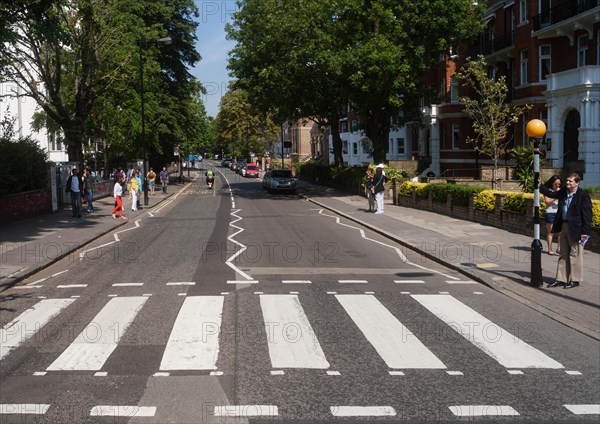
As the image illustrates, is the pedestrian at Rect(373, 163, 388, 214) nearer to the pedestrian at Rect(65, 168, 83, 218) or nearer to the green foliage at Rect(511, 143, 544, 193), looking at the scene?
the green foliage at Rect(511, 143, 544, 193)

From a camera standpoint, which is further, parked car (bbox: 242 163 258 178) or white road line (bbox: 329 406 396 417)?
parked car (bbox: 242 163 258 178)

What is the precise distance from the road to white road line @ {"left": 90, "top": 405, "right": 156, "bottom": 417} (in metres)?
0.02

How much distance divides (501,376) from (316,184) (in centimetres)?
4817

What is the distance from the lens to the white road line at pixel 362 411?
17.9 feet

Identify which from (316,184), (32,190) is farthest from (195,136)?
(32,190)

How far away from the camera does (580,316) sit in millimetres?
9016

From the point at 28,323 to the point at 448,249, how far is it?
34.3 feet

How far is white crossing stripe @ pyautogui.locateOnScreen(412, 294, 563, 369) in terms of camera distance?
6973mm

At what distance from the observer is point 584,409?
5.57 metres

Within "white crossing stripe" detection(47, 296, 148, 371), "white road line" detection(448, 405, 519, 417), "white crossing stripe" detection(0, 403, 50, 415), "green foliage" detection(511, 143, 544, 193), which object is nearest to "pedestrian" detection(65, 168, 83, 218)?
"white crossing stripe" detection(47, 296, 148, 371)

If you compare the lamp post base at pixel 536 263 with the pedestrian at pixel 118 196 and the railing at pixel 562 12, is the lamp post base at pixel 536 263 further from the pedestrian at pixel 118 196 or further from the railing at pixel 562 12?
the railing at pixel 562 12

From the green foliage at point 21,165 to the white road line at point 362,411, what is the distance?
19.5m

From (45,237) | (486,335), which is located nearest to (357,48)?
(45,237)

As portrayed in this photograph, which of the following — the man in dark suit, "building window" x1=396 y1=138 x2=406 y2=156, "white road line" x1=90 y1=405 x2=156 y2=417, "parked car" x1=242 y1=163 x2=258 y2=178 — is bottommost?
"white road line" x1=90 y1=405 x2=156 y2=417
